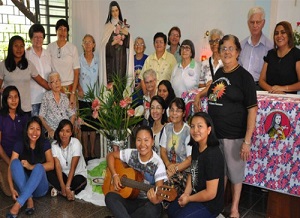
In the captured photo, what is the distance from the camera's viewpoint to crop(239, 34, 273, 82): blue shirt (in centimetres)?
293

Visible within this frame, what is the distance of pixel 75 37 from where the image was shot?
567cm

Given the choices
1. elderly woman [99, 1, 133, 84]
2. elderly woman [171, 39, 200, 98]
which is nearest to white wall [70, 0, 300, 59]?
elderly woman [171, 39, 200, 98]

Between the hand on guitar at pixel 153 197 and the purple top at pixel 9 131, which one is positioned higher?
the purple top at pixel 9 131

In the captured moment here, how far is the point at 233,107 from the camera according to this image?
227 centimetres

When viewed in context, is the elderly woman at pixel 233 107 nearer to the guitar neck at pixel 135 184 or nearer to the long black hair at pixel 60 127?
the guitar neck at pixel 135 184

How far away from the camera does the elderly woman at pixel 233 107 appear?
2.21 m

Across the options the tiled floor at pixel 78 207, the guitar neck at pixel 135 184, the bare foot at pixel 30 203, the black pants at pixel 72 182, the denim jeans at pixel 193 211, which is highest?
the guitar neck at pixel 135 184

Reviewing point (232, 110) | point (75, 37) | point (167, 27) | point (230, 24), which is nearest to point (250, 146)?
point (232, 110)

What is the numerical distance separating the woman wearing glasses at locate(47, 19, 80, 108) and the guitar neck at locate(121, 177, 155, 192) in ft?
5.45

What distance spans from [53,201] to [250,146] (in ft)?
5.55

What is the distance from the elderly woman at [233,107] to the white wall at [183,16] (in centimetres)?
237

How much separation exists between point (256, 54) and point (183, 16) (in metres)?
2.58

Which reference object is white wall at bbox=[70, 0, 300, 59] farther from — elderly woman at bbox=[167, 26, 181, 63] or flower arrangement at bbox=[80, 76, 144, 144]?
flower arrangement at bbox=[80, 76, 144, 144]

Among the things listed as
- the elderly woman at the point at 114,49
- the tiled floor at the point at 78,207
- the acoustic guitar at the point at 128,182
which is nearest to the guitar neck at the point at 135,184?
the acoustic guitar at the point at 128,182
